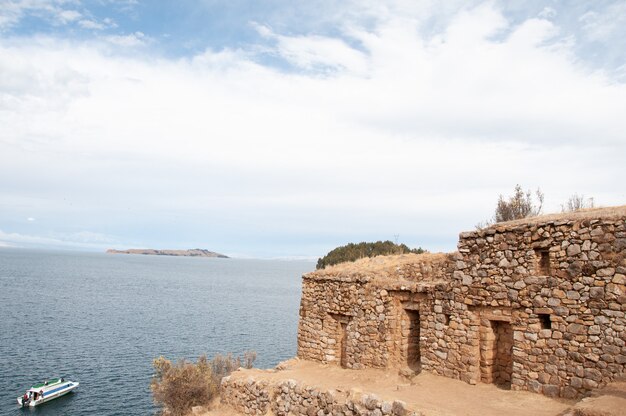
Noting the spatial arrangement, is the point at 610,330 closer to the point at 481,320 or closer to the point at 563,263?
the point at 563,263

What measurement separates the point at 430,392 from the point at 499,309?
2729 millimetres

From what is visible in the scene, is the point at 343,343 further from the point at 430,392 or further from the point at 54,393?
the point at 54,393

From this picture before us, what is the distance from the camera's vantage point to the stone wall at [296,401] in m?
11.6

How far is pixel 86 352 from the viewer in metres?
44.8

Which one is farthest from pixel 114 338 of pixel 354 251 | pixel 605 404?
pixel 605 404

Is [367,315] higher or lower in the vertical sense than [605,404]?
higher

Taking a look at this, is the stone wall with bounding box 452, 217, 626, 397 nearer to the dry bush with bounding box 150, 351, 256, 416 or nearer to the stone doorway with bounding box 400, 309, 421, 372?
the stone doorway with bounding box 400, 309, 421, 372

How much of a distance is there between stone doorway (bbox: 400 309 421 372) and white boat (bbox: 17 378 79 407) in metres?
27.8

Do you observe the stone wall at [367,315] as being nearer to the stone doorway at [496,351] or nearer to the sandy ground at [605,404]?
the stone doorway at [496,351]

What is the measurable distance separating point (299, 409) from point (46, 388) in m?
26.4

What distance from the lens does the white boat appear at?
106 ft

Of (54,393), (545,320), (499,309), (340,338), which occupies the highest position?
(499,309)

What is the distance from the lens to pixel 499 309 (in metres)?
12.5

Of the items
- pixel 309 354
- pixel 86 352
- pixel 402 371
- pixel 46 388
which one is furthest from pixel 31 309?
pixel 402 371
